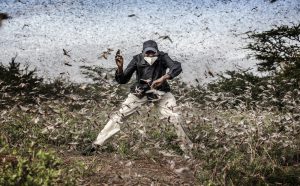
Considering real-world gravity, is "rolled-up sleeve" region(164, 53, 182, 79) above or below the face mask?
below

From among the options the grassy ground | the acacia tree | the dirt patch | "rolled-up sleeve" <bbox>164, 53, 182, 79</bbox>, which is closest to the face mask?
"rolled-up sleeve" <bbox>164, 53, 182, 79</bbox>

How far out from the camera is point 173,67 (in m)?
7.22

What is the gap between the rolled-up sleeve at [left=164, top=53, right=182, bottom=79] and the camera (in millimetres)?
7152

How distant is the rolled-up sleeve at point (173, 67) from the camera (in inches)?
282

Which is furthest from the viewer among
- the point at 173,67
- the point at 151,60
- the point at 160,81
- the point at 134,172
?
the point at 151,60

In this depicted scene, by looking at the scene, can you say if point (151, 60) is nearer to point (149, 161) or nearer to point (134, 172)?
point (149, 161)

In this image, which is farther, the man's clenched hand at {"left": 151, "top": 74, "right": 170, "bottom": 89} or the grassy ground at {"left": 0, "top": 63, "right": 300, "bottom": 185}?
the man's clenched hand at {"left": 151, "top": 74, "right": 170, "bottom": 89}

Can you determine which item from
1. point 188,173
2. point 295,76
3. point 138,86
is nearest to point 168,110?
point 138,86

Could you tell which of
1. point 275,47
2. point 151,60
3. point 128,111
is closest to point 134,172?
point 128,111

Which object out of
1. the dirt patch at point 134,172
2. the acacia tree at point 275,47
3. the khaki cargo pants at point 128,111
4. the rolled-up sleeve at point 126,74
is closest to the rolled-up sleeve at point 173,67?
the khaki cargo pants at point 128,111

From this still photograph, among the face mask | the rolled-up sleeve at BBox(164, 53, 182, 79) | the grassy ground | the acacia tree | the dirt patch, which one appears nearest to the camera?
the grassy ground

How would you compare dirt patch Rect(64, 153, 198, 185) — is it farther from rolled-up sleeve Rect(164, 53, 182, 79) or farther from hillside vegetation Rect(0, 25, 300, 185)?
rolled-up sleeve Rect(164, 53, 182, 79)

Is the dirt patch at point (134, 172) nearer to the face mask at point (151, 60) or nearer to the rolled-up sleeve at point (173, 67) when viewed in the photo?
the rolled-up sleeve at point (173, 67)

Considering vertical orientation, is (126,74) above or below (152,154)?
above
